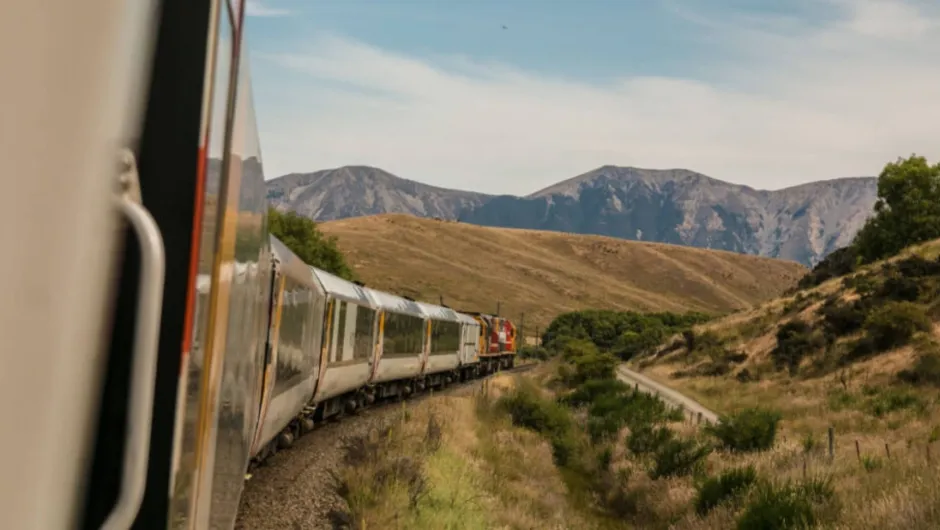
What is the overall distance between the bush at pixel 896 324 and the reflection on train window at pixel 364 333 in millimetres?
25251

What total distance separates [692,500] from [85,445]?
17.8 metres

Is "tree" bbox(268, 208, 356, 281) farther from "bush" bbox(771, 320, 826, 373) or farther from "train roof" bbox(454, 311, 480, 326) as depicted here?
"bush" bbox(771, 320, 826, 373)

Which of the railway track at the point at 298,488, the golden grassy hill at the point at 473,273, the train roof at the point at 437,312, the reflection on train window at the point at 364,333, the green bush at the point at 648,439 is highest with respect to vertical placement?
the reflection on train window at the point at 364,333

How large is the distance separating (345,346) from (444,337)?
17.4m

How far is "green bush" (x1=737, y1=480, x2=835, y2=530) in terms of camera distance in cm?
1378

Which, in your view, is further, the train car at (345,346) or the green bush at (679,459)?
the green bush at (679,459)

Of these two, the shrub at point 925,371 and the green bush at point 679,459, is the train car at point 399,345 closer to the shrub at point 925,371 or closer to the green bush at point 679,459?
the green bush at point 679,459

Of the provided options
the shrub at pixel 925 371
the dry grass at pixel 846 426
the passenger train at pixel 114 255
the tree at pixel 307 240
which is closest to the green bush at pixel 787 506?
the dry grass at pixel 846 426

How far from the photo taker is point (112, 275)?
2096 mm

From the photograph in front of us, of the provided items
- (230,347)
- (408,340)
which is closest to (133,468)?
(230,347)

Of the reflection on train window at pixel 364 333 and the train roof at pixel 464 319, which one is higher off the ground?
the reflection on train window at pixel 364 333

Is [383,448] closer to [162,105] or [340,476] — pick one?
[340,476]

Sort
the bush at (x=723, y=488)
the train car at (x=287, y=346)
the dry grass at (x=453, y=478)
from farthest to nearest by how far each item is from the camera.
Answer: the bush at (x=723, y=488) < the dry grass at (x=453, y=478) < the train car at (x=287, y=346)

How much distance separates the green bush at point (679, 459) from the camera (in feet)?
71.8
